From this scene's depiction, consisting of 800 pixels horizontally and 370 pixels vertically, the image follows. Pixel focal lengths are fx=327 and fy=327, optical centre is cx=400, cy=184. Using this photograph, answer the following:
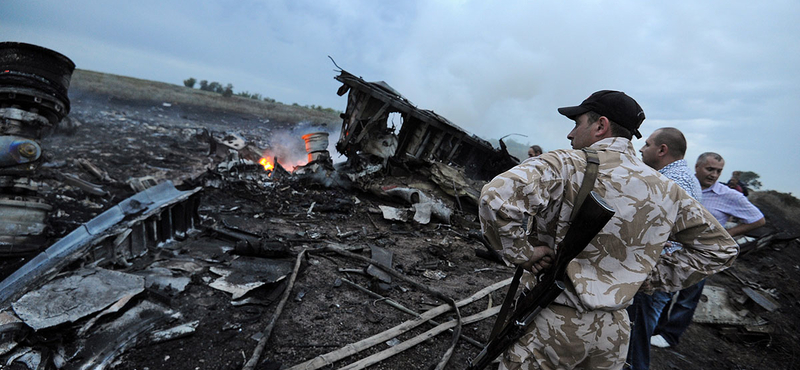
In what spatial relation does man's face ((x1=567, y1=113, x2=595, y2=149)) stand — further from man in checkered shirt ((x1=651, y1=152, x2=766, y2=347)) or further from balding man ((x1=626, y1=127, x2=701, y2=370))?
man in checkered shirt ((x1=651, y1=152, x2=766, y2=347))

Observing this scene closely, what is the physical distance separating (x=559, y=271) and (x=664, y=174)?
2.06 metres

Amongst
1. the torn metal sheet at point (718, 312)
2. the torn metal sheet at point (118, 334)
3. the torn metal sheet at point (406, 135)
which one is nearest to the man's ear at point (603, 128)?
the torn metal sheet at point (118, 334)

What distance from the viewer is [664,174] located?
2783 millimetres

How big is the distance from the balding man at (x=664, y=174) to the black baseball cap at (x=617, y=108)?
58.3 inches

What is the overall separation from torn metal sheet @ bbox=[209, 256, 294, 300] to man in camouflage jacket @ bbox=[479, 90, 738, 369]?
3.04m

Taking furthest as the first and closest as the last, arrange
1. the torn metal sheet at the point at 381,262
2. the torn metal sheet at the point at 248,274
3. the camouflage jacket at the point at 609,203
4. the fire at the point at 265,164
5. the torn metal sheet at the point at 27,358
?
the fire at the point at 265,164 → the torn metal sheet at the point at 381,262 → the torn metal sheet at the point at 248,274 → the torn metal sheet at the point at 27,358 → the camouflage jacket at the point at 609,203

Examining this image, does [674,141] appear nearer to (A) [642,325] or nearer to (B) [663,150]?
(B) [663,150]

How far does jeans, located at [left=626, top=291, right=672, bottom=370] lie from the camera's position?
292 cm

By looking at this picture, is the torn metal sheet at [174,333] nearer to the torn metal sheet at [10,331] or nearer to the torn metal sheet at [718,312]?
the torn metal sheet at [10,331]

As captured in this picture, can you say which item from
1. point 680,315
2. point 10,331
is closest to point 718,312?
point 680,315

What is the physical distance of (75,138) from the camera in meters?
9.89

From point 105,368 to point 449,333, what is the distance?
9.50 ft

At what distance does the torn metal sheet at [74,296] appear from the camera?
102 inches

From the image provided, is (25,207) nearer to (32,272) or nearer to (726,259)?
(32,272)
